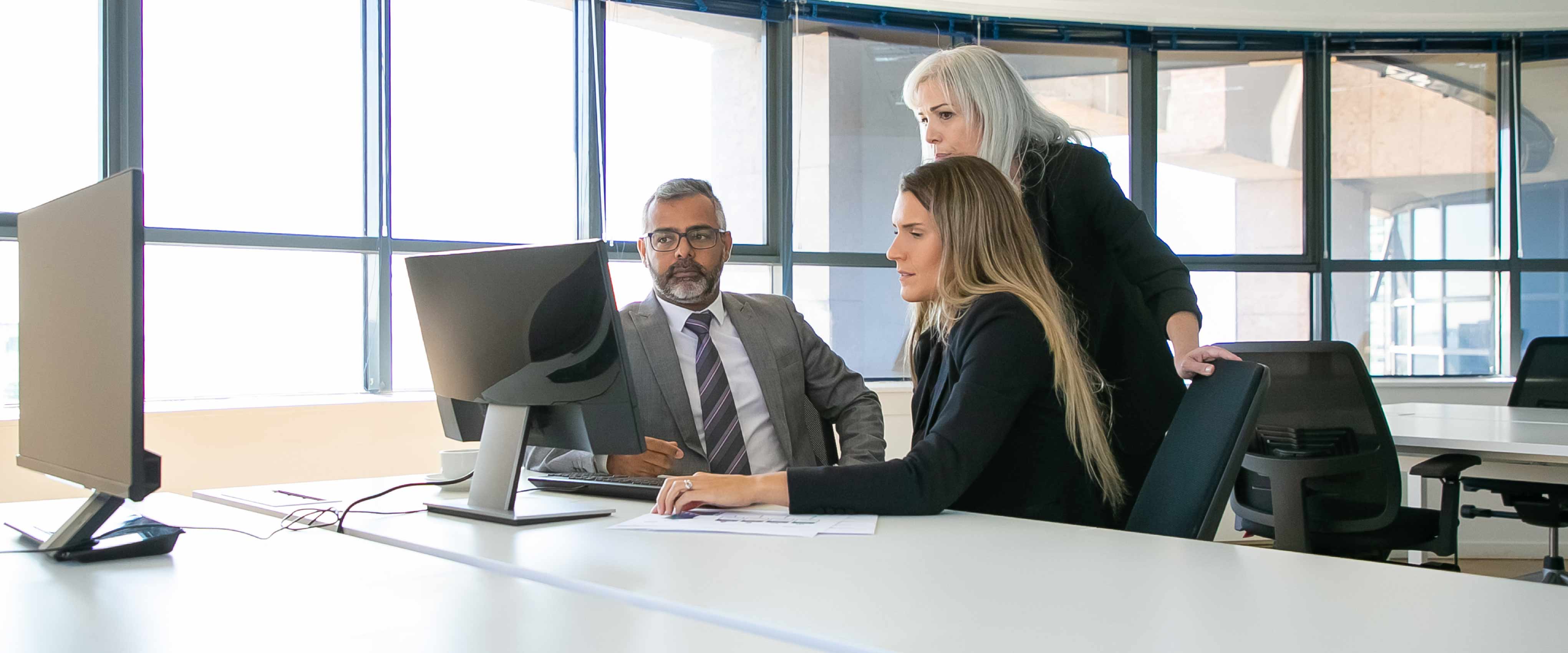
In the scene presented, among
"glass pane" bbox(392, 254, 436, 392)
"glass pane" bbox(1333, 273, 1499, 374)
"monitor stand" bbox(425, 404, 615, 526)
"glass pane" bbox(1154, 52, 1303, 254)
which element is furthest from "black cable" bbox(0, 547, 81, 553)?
"glass pane" bbox(1333, 273, 1499, 374)

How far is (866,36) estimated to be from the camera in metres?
4.75

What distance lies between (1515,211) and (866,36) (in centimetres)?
337

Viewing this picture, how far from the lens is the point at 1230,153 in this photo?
5125mm

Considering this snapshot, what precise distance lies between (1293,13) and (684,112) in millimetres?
2863

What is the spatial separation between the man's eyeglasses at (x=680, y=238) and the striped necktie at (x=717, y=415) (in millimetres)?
160

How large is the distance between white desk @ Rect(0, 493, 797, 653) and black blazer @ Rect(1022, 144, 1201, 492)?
3.80 feet

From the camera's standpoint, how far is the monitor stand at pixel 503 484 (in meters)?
1.58

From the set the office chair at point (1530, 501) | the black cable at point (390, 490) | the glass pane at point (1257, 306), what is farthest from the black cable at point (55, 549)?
the glass pane at point (1257, 306)

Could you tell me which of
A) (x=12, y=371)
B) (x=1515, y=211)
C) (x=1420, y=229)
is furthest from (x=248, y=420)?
(x=1515, y=211)

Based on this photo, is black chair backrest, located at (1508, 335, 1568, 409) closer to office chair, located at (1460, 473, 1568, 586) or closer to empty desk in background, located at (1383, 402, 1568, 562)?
empty desk in background, located at (1383, 402, 1568, 562)

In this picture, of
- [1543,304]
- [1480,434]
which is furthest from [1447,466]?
[1543,304]

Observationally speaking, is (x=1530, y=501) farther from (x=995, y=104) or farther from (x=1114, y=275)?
(x=995, y=104)

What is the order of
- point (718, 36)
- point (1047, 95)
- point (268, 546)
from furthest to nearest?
point (1047, 95) → point (718, 36) → point (268, 546)

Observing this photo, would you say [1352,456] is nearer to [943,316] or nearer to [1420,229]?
[943,316]
